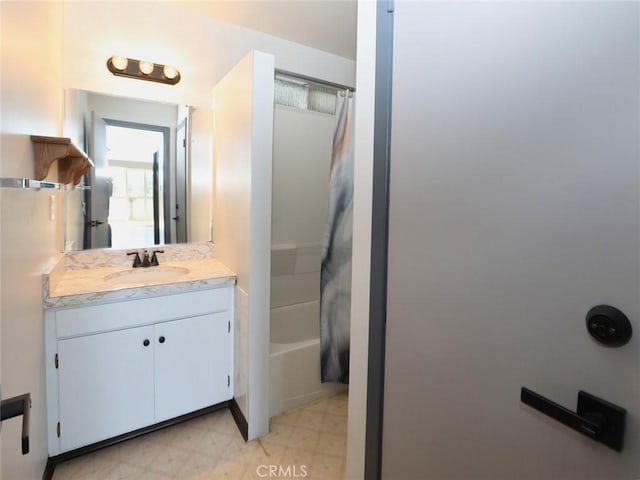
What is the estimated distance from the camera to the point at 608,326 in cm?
→ 59

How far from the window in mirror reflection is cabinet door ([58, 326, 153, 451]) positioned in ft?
2.31

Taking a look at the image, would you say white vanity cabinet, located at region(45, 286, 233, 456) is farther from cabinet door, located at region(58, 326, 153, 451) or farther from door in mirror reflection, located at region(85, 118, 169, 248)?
door in mirror reflection, located at region(85, 118, 169, 248)

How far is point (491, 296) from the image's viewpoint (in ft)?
2.59

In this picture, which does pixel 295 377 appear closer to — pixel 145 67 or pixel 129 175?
pixel 129 175

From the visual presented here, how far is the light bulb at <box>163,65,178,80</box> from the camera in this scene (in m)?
2.14

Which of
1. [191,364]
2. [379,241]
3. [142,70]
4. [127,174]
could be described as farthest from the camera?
[127,174]

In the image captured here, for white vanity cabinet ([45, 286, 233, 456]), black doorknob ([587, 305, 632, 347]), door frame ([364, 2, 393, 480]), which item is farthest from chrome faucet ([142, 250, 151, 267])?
black doorknob ([587, 305, 632, 347])

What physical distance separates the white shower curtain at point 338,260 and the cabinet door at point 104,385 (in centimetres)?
105

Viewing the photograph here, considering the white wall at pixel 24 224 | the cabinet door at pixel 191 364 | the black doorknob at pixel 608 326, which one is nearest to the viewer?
the black doorknob at pixel 608 326

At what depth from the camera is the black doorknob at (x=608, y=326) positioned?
0.57 metres

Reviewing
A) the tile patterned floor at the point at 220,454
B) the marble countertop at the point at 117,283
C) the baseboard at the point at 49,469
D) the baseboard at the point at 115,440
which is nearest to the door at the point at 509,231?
the tile patterned floor at the point at 220,454

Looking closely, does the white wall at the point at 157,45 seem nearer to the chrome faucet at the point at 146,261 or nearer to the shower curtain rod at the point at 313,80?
the shower curtain rod at the point at 313,80

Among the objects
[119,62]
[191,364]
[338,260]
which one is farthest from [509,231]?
[119,62]

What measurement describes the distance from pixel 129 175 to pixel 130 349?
1.11 metres
